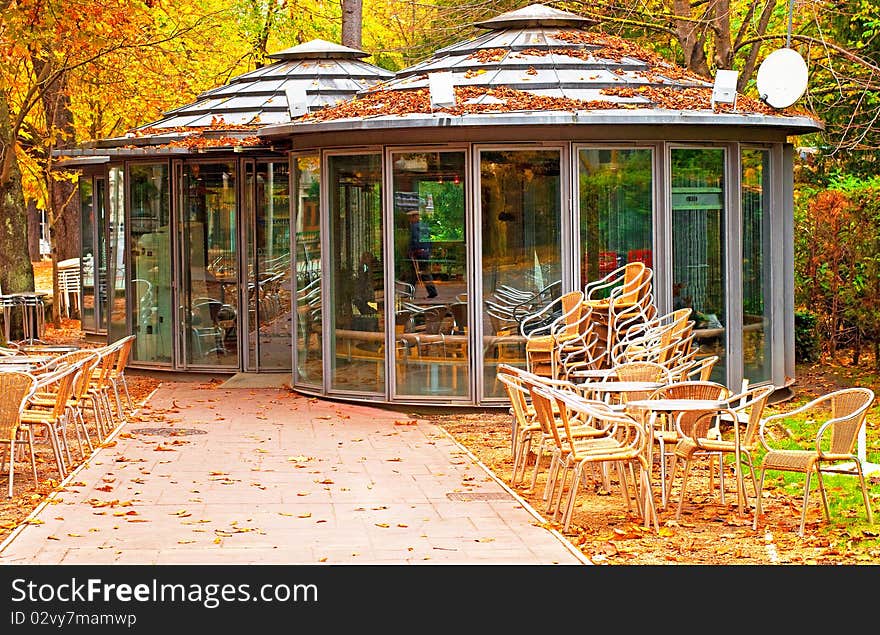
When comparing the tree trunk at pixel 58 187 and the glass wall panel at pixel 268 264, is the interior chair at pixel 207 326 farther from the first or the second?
the tree trunk at pixel 58 187

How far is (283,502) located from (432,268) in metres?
5.39

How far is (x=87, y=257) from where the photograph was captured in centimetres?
2562

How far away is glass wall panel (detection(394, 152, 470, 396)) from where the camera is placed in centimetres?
1459

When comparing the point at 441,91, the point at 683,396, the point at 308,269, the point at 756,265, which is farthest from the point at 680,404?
the point at 308,269

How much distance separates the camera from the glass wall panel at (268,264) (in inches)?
715

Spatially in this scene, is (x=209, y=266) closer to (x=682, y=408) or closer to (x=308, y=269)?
(x=308, y=269)

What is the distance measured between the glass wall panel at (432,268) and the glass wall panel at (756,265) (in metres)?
3.25

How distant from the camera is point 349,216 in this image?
49.6 feet

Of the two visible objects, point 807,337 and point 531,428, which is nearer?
point 531,428

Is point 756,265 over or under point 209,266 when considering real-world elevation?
under

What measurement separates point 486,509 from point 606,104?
6.15m

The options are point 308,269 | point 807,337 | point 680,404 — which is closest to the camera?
point 680,404

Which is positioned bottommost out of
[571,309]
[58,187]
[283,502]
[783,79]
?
[283,502]

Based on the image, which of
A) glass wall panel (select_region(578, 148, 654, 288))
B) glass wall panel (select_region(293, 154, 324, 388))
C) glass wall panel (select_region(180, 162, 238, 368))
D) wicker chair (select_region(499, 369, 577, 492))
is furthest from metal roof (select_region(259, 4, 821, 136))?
wicker chair (select_region(499, 369, 577, 492))
